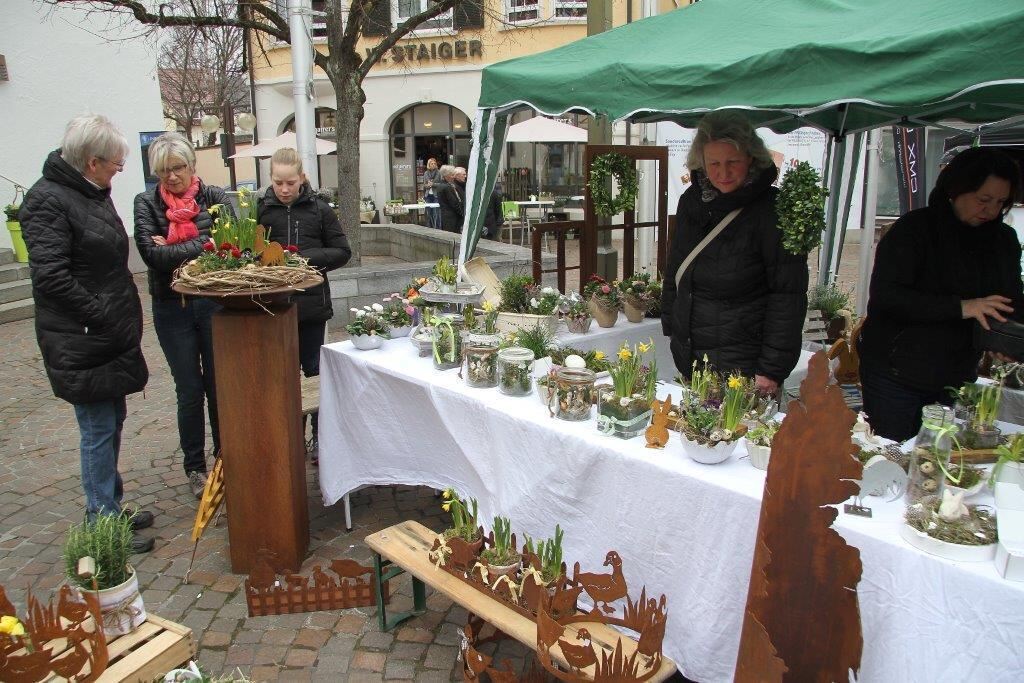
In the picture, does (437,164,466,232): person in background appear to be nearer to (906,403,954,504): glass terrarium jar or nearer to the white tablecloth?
the white tablecloth

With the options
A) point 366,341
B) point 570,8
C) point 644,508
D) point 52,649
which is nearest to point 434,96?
point 570,8

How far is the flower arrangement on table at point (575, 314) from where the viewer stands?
3.86 meters

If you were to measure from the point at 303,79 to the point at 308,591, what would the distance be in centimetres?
796

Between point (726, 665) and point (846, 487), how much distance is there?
84cm

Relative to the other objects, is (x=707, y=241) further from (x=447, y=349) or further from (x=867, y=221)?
(x=867, y=221)

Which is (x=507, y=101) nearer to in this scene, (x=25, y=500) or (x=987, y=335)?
(x=987, y=335)

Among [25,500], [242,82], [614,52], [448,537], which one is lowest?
[25,500]

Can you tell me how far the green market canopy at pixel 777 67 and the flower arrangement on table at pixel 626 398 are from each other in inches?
41.5

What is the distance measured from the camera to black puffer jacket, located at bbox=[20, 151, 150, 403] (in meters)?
2.82

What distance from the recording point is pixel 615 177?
4648 millimetres

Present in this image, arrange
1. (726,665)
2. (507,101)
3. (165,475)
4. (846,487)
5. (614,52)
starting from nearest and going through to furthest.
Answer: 1. (846,487)
2. (726,665)
3. (614,52)
4. (507,101)
5. (165,475)

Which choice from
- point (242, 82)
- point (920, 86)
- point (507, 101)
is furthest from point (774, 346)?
point (242, 82)

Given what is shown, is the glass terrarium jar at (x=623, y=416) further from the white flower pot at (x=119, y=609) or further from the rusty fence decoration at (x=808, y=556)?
the white flower pot at (x=119, y=609)

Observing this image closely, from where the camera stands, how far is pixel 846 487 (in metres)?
1.52
